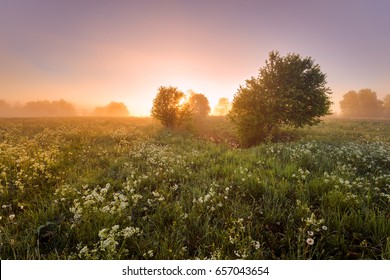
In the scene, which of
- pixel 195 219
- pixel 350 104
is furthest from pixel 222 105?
pixel 195 219

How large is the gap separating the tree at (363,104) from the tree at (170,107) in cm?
8912

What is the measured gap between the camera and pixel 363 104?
80.9m

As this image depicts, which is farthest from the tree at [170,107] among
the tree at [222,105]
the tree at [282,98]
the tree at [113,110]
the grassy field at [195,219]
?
the tree at [113,110]

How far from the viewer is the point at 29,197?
4918mm

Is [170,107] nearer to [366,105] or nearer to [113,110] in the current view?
[366,105]

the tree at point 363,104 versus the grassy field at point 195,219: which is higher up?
the tree at point 363,104

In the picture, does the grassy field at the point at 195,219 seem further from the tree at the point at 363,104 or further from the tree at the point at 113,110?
the tree at the point at 113,110

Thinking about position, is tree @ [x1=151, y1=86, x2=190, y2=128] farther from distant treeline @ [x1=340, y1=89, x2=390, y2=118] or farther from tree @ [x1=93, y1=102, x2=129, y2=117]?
tree @ [x1=93, y1=102, x2=129, y2=117]

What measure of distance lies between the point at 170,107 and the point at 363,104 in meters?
92.1

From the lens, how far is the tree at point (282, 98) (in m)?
14.3

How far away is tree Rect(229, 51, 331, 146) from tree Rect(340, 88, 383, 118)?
8749cm

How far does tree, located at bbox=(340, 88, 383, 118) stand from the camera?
79.8 metres
